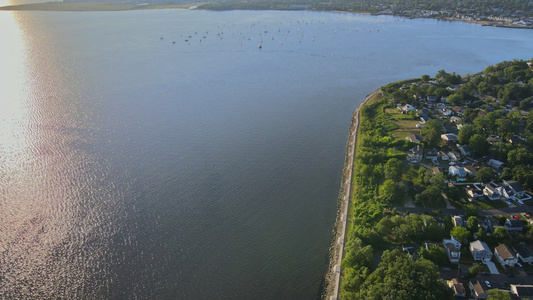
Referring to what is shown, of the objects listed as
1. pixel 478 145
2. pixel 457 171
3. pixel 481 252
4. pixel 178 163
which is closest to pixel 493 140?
pixel 478 145

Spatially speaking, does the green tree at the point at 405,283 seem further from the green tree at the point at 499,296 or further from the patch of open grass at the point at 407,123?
the patch of open grass at the point at 407,123

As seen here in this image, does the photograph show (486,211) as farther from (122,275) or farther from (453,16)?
(453,16)

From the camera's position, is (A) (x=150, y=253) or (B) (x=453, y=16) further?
(B) (x=453, y=16)

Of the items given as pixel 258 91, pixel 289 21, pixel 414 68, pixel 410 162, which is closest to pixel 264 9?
pixel 289 21

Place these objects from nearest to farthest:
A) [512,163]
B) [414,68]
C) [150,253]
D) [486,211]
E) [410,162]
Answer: [150,253] → [486,211] → [512,163] → [410,162] → [414,68]

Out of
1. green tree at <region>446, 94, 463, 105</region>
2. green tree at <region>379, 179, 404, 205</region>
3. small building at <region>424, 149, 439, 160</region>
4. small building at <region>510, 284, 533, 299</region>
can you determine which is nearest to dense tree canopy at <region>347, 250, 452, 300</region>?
small building at <region>510, 284, 533, 299</region>

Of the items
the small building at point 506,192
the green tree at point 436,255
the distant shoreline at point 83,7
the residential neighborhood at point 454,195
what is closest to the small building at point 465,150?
the residential neighborhood at point 454,195

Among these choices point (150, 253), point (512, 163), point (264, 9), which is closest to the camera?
point (150, 253)
